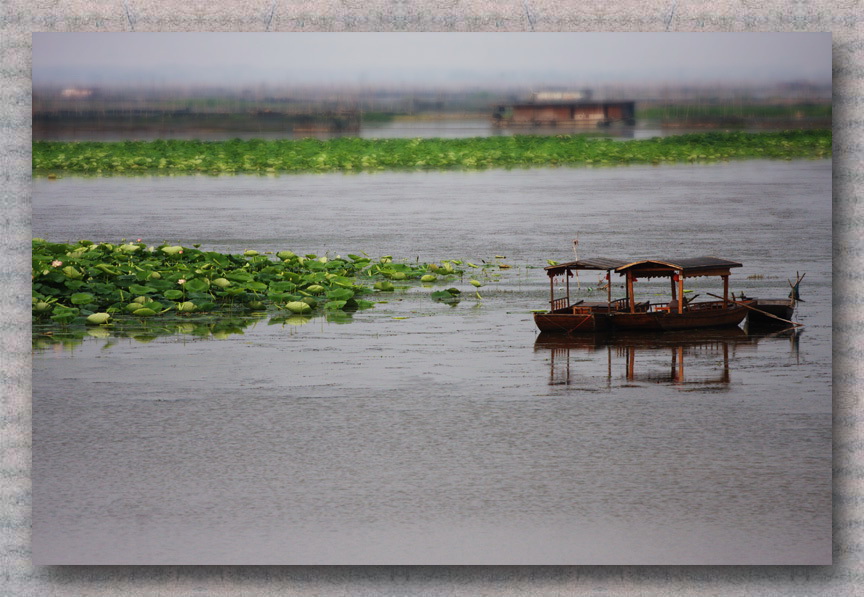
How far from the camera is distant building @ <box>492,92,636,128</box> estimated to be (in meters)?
4.38

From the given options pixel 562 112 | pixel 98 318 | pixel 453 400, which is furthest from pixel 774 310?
pixel 98 318

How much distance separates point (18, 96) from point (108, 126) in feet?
1.14

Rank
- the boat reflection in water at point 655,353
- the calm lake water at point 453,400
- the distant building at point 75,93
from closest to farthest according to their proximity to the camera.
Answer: the calm lake water at point 453,400
the distant building at point 75,93
the boat reflection in water at point 655,353

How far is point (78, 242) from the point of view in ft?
14.3

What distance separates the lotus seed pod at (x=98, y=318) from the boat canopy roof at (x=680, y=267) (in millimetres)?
1865

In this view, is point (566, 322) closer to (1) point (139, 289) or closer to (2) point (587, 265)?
(2) point (587, 265)

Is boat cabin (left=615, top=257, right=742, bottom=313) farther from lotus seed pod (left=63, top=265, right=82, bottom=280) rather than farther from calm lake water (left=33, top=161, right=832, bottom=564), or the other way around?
lotus seed pod (left=63, top=265, right=82, bottom=280)

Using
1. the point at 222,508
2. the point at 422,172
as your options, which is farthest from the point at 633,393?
the point at 222,508

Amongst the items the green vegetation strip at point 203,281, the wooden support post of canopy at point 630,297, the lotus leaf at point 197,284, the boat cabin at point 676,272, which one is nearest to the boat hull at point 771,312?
the boat cabin at point 676,272

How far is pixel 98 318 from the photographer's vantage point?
457cm

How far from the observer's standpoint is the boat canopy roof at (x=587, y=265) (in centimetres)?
438

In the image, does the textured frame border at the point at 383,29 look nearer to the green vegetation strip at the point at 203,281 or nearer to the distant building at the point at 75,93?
the distant building at the point at 75,93

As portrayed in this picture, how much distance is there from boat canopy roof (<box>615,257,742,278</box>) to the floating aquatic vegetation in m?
0.64

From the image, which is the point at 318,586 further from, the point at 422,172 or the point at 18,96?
the point at 18,96
